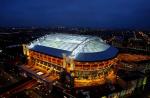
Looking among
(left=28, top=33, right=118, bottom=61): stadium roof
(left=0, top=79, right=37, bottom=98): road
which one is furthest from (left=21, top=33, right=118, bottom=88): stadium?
(left=0, top=79, right=37, bottom=98): road

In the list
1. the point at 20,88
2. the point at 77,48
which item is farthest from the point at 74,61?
the point at 20,88

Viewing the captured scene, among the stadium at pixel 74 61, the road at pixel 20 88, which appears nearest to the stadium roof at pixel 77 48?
the stadium at pixel 74 61

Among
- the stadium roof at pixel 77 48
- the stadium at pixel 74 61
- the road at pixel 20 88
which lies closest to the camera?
the road at pixel 20 88

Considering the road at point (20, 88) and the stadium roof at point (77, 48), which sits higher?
the stadium roof at point (77, 48)

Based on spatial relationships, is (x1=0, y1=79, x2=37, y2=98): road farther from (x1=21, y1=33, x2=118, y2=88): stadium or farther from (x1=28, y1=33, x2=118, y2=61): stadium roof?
(x1=28, y1=33, x2=118, y2=61): stadium roof

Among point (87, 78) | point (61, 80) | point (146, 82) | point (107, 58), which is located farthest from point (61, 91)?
point (146, 82)

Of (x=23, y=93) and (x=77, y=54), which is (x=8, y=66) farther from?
(x=77, y=54)

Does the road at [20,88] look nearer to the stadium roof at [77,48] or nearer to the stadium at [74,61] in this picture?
the stadium at [74,61]
